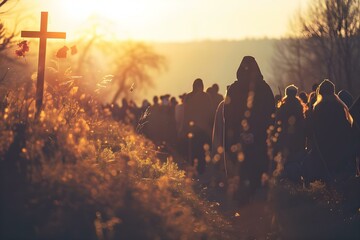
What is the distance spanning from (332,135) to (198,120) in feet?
23.3

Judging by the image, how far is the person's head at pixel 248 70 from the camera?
14148 mm

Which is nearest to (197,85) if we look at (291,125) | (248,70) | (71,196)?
(291,125)

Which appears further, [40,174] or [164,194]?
[164,194]

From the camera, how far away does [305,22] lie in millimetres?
47844

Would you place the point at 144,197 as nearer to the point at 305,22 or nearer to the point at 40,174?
the point at 40,174

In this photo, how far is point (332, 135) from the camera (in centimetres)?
1395

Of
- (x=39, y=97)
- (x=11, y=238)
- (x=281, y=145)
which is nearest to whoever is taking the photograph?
(x=11, y=238)

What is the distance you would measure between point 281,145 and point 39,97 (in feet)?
19.0

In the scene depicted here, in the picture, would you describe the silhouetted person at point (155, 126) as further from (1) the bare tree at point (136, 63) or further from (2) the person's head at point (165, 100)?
(1) the bare tree at point (136, 63)

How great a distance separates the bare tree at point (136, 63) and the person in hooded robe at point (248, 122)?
92805mm

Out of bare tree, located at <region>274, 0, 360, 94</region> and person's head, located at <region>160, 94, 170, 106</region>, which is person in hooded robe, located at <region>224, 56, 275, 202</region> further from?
bare tree, located at <region>274, 0, 360, 94</region>

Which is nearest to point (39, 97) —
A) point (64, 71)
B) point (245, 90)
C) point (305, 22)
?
point (64, 71)

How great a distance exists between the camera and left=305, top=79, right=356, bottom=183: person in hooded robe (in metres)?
13.9

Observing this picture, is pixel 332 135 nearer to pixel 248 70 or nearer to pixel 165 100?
pixel 248 70
